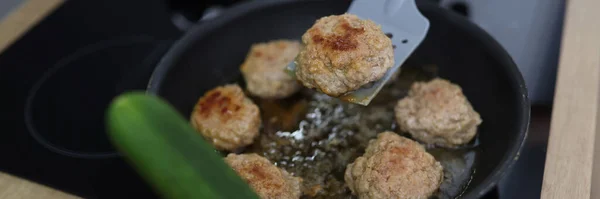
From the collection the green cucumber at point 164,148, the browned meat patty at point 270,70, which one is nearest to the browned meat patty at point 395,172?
the browned meat patty at point 270,70

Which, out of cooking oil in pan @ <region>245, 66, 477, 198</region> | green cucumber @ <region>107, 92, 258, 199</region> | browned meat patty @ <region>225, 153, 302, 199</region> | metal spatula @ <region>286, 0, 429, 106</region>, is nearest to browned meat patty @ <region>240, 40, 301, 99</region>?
cooking oil in pan @ <region>245, 66, 477, 198</region>

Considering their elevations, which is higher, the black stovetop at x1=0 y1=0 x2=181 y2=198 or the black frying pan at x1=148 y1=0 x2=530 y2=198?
the black frying pan at x1=148 y1=0 x2=530 y2=198

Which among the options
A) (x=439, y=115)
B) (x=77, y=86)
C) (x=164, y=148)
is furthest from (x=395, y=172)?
(x=77, y=86)

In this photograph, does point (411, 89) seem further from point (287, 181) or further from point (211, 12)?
point (211, 12)

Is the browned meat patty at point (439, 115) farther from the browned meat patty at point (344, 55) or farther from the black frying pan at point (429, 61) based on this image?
the browned meat patty at point (344, 55)

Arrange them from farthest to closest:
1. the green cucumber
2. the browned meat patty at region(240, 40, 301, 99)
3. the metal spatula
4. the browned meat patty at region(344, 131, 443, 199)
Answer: the browned meat patty at region(240, 40, 301, 99) < the metal spatula < the browned meat patty at region(344, 131, 443, 199) < the green cucumber

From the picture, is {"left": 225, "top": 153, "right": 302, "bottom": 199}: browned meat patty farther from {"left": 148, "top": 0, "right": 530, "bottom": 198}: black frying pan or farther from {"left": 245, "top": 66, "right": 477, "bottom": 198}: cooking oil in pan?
{"left": 148, "top": 0, "right": 530, "bottom": 198}: black frying pan
